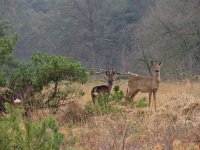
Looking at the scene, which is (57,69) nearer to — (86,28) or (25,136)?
(25,136)

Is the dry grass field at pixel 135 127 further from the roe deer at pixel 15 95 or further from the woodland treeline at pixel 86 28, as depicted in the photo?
the woodland treeline at pixel 86 28

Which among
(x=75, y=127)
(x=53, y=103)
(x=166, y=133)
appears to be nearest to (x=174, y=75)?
(x=53, y=103)

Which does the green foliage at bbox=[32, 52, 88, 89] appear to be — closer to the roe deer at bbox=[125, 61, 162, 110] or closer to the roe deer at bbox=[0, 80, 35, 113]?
the roe deer at bbox=[0, 80, 35, 113]

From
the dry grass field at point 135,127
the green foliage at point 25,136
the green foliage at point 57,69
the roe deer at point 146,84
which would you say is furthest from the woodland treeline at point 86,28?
the green foliage at point 25,136

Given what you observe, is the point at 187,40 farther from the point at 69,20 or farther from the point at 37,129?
the point at 37,129

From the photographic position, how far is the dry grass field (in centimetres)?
764

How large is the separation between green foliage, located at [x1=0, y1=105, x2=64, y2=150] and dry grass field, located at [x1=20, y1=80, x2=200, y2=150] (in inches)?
14.3

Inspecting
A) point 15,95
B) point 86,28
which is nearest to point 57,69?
point 15,95

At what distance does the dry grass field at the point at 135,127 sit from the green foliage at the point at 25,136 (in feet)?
1.19

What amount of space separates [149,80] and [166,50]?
56.6 ft

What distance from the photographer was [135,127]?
9.45 metres

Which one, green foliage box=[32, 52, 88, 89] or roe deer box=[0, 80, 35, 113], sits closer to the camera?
green foliage box=[32, 52, 88, 89]

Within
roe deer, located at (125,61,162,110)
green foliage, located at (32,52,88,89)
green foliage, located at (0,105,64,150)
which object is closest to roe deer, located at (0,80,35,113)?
green foliage, located at (32,52,88,89)

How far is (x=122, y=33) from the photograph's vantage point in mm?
45406
